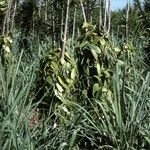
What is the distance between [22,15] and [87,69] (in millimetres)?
12362

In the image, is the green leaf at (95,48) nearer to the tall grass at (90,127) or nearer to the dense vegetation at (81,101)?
the dense vegetation at (81,101)

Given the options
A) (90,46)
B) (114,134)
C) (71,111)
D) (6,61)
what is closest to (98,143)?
(114,134)

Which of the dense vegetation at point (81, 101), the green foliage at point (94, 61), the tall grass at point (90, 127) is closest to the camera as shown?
the tall grass at point (90, 127)

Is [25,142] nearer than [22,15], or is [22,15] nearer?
[25,142]

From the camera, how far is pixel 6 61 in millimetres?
5910

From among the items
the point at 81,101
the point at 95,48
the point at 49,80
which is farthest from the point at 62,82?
the point at 95,48

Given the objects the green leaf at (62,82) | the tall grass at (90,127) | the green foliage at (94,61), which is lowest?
the tall grass at (90,127)

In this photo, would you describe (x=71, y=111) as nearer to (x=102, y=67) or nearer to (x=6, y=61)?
(x=102, y=67)

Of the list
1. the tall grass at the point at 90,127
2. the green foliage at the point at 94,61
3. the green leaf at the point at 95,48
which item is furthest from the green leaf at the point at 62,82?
the tall grass at the point at 90,127

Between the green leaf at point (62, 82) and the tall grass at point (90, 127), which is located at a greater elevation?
the green leaf at point (62, 82)

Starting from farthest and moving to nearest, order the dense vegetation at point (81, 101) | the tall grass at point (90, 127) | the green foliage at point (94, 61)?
the green foliage at point (94, 61) → the dense vegetation at point (81, 101) → the tall grass at point (90, 127)

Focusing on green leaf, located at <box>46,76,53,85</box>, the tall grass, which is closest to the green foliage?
green leaf, located at <box>46,76,53,85</box>

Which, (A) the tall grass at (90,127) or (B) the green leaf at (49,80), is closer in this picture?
(A) the tall grass at (90,127)

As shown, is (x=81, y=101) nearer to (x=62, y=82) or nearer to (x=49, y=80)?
(x=62, y=82)
